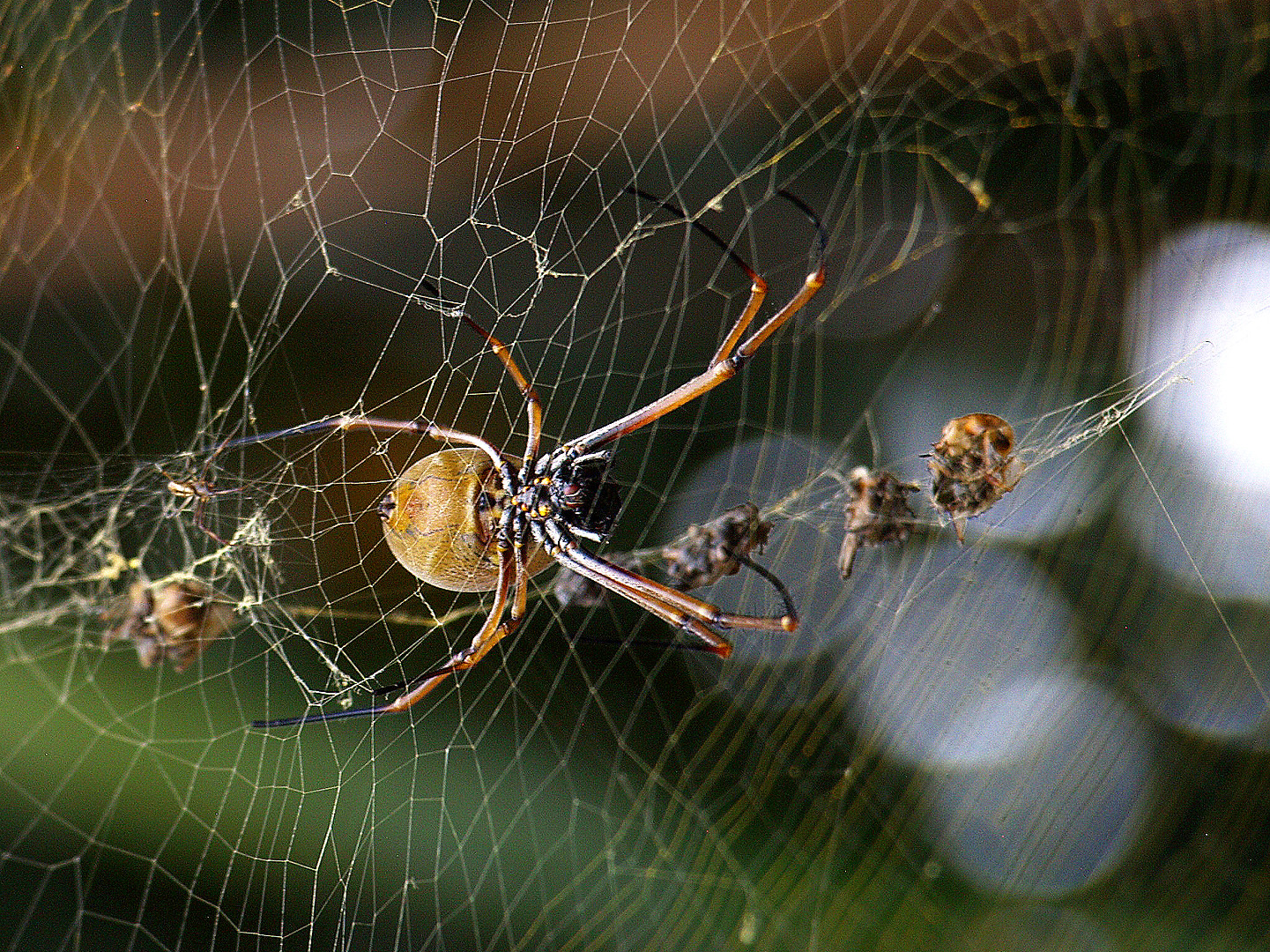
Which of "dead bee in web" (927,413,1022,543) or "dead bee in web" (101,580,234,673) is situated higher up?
"dead bee in web" (927,413,1022,543)

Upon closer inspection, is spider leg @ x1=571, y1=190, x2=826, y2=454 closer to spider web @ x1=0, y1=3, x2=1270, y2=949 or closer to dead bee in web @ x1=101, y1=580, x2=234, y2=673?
spider web @ x1=0, y1=3, x2=1270, y2=949

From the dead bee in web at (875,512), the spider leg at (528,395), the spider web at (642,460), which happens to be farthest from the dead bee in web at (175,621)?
the dead bee in web at (875,512)

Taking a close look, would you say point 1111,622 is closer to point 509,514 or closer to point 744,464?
point 744,464

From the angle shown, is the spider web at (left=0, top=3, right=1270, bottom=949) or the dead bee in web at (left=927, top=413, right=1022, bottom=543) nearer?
the dead bee in web at (left=927, top=413, right=1022, bottom=543)

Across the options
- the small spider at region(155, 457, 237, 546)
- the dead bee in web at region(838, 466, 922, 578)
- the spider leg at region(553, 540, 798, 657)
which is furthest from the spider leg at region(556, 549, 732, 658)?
the small spider at region(155, 457, 237, 546)

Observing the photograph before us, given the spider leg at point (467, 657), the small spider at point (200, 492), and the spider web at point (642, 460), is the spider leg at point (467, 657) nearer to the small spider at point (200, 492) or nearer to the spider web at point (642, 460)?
the spider web at point (642, 460)

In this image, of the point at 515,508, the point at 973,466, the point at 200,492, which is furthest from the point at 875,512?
the point at 200,492

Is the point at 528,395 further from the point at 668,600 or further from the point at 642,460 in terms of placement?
the point at 642,460

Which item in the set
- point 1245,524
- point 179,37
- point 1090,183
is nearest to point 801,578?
point 1245,524
